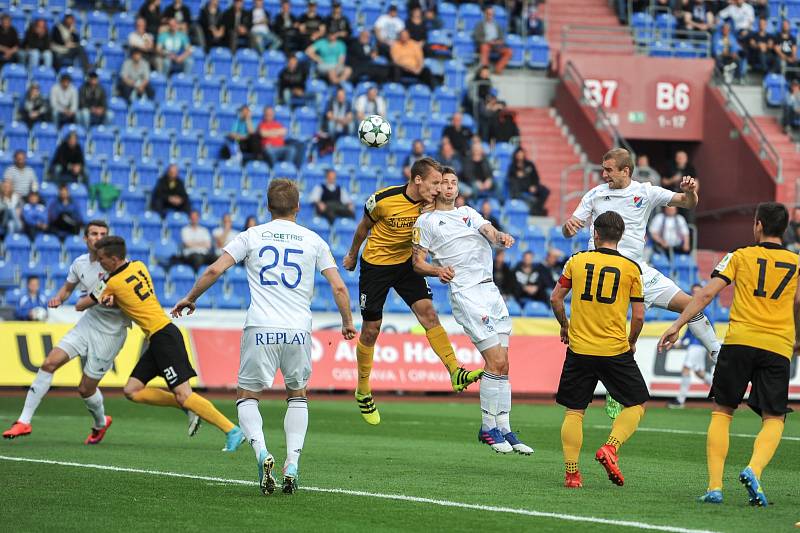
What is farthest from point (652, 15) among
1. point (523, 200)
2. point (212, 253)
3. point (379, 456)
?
point (379, 456)

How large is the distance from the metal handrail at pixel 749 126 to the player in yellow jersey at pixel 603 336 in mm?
21344

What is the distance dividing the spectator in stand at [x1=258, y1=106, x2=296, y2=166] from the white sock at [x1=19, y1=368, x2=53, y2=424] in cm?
1279

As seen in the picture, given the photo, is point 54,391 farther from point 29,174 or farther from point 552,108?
point 552,108

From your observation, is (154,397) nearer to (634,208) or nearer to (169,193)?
(634,208)

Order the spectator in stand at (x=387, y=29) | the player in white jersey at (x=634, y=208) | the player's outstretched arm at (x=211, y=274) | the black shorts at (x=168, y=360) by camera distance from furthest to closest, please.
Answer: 1. the spectator in stand at (x=387, y=29)
2. the black shorts at (x=168, y=360)
3. the player in white jersey at (x=634, y=208)
4. the player's outstretched arm at (x=211, y=274)

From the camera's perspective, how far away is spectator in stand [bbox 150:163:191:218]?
25.0m

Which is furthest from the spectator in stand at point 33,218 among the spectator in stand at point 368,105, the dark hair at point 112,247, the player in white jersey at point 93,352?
the dark hair at point 112,247

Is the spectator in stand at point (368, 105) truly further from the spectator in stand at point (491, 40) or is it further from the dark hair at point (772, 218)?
the dark hair at point (772, 218)

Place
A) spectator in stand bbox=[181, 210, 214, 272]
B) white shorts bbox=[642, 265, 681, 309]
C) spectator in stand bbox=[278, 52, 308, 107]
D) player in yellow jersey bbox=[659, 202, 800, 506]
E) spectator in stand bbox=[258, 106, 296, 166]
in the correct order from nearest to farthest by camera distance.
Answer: player in yellow jersey bbox=[659, 202, 800, 506] → white shorts bbox=[642, 265, 681, 309] → spectator in stand bbox=[181, 210, 214, 272] → spectator in stand bbox=[258, 106, 296, 166] → spectator in stand bbox=[278, 52, 308, 107]

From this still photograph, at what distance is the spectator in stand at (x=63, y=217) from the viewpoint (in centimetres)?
2411

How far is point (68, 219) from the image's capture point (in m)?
24.1

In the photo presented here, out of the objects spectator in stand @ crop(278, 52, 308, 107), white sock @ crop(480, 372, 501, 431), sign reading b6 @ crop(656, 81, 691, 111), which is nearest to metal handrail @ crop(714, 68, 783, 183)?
sign reading b6 @ crop(656, 81, 691, 111)

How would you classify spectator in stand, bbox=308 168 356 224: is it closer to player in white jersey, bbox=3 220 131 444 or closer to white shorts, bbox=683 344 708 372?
white shorts, bbox=683 344 708 372

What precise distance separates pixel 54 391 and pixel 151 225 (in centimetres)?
377
